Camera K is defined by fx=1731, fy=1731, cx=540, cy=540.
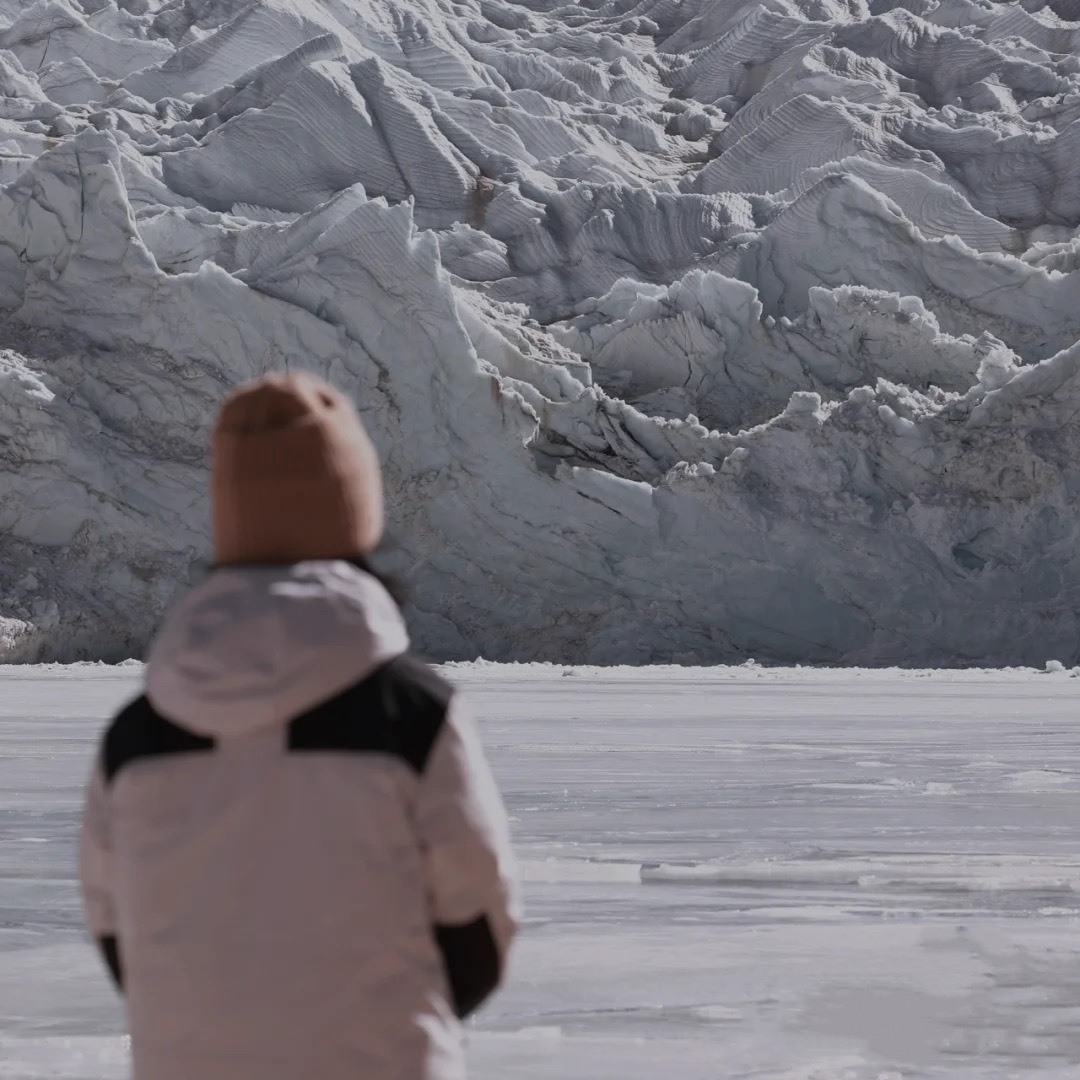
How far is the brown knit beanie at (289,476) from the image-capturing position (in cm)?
107

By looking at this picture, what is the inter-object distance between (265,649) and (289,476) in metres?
0.11

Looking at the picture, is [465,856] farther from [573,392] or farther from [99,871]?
[573,392]

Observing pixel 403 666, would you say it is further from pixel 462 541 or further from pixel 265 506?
pixel 462 541

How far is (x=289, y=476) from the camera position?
1.07m

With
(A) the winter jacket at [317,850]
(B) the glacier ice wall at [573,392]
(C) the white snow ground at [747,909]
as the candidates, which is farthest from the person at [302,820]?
(B) the glacier ice wall at [573,392]

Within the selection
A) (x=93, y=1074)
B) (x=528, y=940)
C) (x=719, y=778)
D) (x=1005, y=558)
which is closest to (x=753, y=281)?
(x=1005, y=558)

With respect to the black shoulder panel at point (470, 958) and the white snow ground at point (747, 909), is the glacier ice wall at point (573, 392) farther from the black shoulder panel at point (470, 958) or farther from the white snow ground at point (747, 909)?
the black shoulder panel at point (470, 958)

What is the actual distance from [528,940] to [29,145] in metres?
15.0

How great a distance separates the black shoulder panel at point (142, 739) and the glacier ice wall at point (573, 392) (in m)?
10.6

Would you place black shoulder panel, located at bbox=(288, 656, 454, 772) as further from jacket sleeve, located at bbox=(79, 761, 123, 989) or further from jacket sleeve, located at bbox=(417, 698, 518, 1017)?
jacket sleeve, located at bbox=(79, 761, 123, 989)

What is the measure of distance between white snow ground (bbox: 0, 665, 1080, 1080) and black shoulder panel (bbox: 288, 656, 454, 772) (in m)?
1.01

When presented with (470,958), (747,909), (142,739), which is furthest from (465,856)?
(747,909)

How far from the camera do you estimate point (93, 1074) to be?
196 cm

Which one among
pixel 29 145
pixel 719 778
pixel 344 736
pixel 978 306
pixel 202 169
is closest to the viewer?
pixel 344 736
